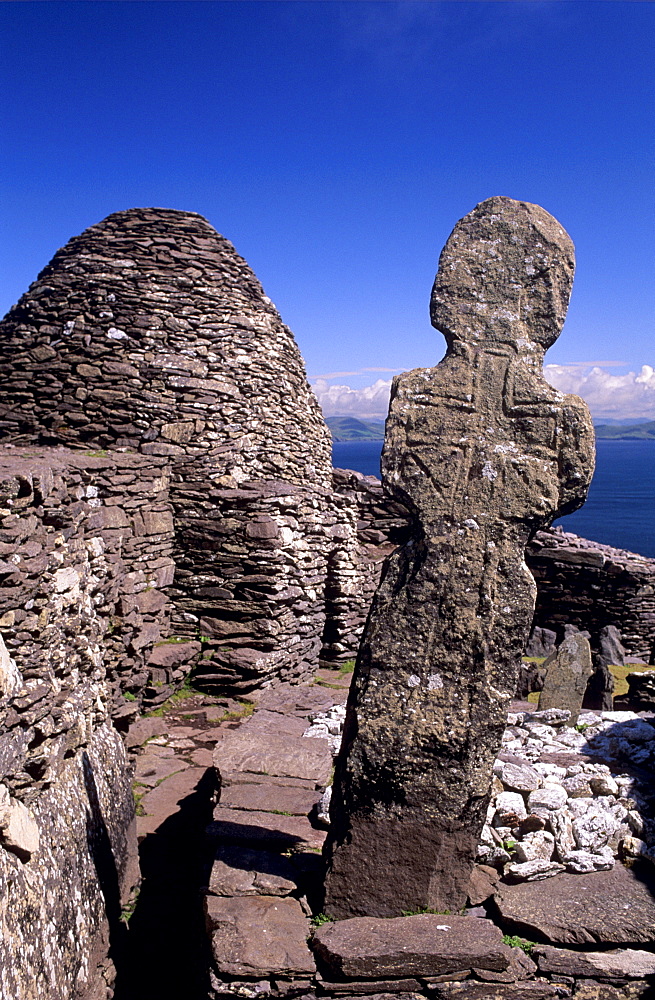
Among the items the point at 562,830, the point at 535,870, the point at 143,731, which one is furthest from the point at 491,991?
the point at 143,731

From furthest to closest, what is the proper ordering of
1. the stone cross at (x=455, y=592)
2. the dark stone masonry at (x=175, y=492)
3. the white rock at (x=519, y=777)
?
the dark stone masonry at (x=175, y=492)
the white rock at (x=519, y=777)
the stone cross at (x=455, y=592)

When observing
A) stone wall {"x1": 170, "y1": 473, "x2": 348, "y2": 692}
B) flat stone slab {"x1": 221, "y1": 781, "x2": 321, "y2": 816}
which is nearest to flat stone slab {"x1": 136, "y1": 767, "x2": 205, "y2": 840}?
flat stone slab {"x1": 221, "y1": 781, "x2": 321, "y2": 816}

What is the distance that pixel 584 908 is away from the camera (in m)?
3.80

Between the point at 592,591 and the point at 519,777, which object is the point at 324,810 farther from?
the point at 592,591

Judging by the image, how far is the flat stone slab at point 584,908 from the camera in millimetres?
3633

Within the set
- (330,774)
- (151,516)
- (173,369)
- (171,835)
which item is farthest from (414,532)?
(173,369)

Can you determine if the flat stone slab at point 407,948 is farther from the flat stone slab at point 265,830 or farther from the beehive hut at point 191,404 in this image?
the beehive hut at point 191,404

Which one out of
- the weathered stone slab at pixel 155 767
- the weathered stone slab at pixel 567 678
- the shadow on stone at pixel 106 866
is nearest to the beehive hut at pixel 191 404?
the weathered stone slab at pixel 155 767

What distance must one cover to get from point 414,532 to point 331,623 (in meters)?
8.28

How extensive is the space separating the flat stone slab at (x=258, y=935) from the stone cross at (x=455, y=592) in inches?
9.8

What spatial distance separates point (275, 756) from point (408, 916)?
6.78ft

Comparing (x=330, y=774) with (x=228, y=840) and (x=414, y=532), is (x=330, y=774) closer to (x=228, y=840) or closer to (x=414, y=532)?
(x=228, y=840)

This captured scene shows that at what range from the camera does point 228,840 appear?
4387 mm

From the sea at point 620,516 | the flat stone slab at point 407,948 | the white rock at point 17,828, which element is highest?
the white rock at point 17,828
